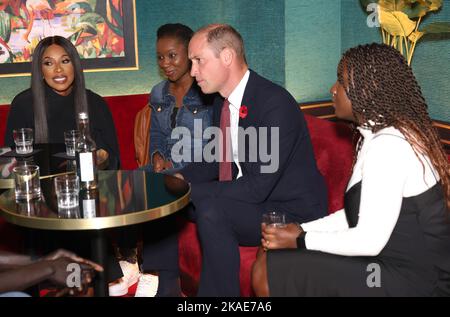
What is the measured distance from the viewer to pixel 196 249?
345cm

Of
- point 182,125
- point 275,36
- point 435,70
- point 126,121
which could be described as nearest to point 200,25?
point 275,36

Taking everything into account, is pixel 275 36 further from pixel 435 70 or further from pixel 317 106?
pixel 435 70

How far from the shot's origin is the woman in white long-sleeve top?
2027 millimetres

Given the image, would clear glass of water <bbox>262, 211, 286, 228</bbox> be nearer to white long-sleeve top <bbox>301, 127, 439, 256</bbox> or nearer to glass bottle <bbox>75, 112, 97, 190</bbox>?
white long-sleeve top <bbox>301, 127, 439, 256</bbox>

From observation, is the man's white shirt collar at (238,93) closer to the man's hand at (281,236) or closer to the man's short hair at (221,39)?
the man's short hair at (221,39)

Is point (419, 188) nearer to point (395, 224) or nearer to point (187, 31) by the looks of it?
point (395, 224)

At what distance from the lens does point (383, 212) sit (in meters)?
2.00

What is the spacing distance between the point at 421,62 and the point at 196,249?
2320 millimetres

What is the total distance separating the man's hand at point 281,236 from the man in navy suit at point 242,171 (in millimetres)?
450

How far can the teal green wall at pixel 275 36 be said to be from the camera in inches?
207

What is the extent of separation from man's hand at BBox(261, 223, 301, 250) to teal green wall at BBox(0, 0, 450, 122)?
10.6 feet

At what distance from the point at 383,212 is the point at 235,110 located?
4.46 ft

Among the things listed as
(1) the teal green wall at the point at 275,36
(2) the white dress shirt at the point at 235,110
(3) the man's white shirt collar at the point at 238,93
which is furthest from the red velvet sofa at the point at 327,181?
(1) the teal green wall at the point at 275,36

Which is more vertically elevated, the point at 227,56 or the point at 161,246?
the point at 227,56
